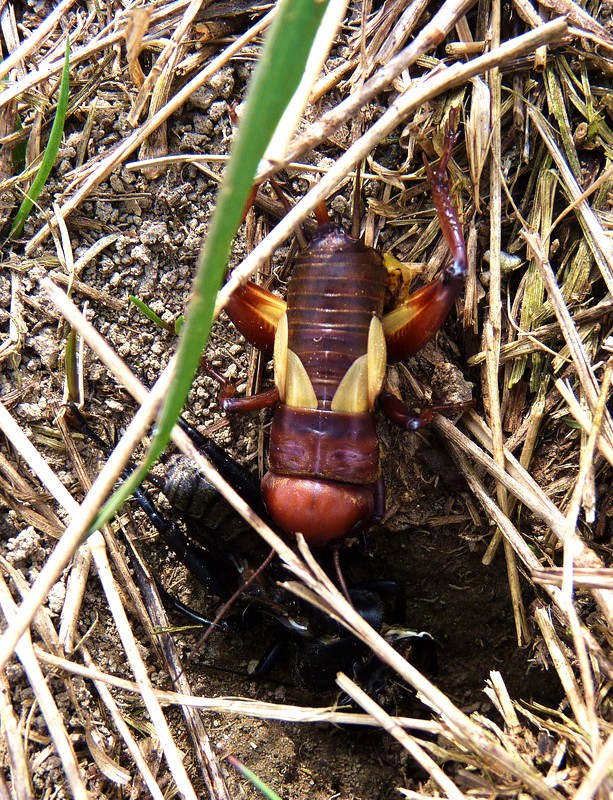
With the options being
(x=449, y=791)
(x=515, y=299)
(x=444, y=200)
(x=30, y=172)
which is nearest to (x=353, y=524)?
(x=449, y=791)

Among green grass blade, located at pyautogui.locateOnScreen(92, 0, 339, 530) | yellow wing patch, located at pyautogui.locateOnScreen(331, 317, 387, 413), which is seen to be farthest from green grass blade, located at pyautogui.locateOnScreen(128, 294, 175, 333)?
green grass blade, located at pyautogui.locateOnScreen(92, 0, 339, 530)

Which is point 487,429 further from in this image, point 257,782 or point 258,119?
point 258,119

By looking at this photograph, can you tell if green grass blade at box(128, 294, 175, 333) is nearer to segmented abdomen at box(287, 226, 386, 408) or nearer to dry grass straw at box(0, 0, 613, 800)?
dry grass straw at box(0, 0, 613, 800)

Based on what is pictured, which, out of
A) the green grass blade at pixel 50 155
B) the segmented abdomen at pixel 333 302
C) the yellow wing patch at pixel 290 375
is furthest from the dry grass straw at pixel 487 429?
the yellow wing patch at pixel 290 375

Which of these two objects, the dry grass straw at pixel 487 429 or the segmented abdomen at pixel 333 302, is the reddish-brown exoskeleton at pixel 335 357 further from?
the dry grass straw at pixel 487 429

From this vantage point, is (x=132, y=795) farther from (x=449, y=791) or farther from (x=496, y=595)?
(x=496, y=595)
